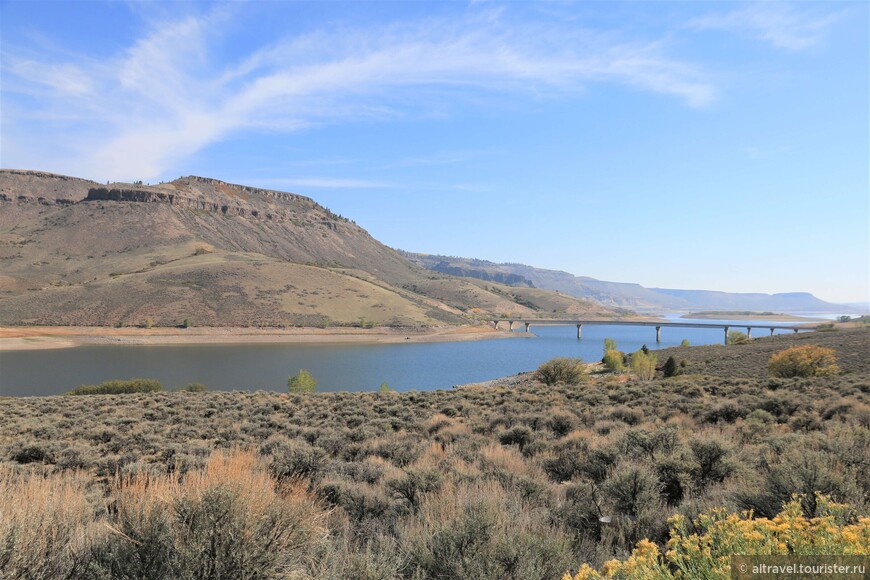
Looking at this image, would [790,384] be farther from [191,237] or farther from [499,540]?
[191,237]

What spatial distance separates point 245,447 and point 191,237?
170334mm

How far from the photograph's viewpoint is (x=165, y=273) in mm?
107062

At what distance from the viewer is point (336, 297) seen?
368 feet

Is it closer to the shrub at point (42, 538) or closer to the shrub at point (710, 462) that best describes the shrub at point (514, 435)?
the shrub at point (710, 462)

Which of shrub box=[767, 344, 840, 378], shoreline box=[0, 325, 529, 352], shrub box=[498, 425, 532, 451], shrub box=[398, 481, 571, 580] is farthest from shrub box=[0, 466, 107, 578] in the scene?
shoreline box=[0, 325, 529, 352]

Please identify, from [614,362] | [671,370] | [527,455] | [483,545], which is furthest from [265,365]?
[483,545]

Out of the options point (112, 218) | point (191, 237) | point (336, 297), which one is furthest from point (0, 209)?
point (336, 297)

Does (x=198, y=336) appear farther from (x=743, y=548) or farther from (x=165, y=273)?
(x=743, y=548)

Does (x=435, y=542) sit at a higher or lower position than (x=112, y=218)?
lower

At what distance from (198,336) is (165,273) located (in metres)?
37.3


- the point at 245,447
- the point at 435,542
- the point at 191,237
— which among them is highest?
the point at 191,237

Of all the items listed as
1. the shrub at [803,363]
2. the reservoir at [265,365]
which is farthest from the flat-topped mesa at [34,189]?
the shrub at [803,363]

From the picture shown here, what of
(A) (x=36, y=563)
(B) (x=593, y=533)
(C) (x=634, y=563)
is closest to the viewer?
(C) (x=634, y=563)

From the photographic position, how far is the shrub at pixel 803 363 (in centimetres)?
2636
